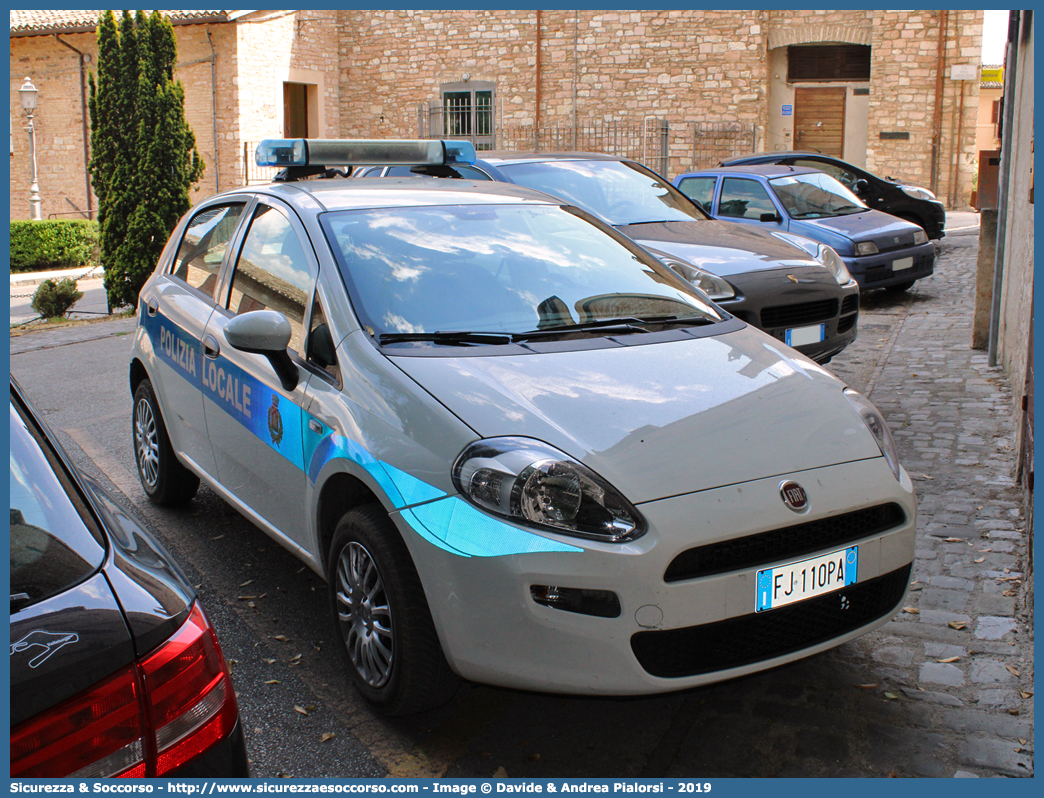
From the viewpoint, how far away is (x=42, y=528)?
1.68 metres

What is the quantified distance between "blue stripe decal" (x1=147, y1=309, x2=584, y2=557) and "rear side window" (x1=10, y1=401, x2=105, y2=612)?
1.06 meters

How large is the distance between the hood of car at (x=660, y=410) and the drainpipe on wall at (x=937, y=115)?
70.6 ft

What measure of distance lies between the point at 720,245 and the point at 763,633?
4790 millimetres

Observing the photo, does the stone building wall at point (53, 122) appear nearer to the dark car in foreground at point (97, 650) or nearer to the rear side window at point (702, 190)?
the rear side window at point (702, 190)

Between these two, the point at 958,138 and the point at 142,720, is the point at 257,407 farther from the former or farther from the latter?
the point at 958,138

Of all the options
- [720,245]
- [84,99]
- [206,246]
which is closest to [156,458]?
[206,246]

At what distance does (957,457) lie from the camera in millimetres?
5621

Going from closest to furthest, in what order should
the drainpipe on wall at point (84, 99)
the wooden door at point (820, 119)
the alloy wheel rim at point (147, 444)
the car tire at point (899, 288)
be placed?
1. the alloy wheel rim at point (147, 444)
2. the car tire at point (899, 288)
3. the wooden door at point (820, 119)
4. the drainpipe on wall at point (84, 99)

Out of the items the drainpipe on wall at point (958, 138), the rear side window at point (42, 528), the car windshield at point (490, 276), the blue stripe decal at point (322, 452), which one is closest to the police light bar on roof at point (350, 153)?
the blue stripe decal at point (322, 452)

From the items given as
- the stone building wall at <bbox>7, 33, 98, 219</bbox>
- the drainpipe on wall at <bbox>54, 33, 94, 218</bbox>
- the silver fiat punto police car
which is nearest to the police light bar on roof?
the silver fiat punto police car

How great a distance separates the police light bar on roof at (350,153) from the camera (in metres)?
5.00

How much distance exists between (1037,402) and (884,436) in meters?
1.24

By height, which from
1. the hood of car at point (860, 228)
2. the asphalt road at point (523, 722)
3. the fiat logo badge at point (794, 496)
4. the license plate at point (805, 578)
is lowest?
the asphalt road at point (523, 722)

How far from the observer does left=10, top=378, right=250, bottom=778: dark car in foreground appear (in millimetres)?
1474
